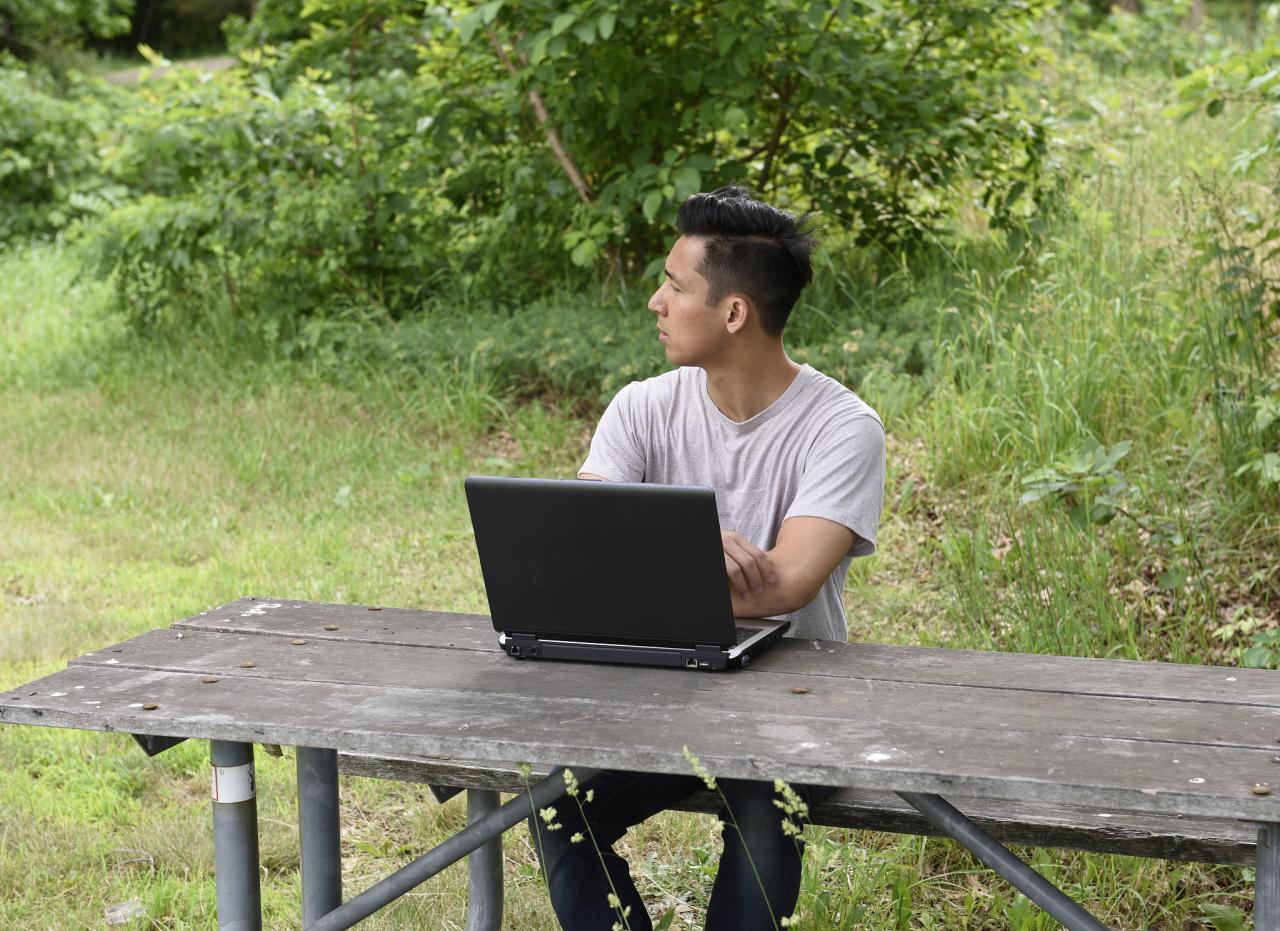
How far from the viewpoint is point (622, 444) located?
3.09 metres

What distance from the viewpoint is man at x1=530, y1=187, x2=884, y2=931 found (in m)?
2.61

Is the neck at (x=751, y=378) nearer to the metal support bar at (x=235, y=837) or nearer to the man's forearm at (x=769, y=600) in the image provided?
the man's forearm at (x=769, y=600)

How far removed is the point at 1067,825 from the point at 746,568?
2.34 ft

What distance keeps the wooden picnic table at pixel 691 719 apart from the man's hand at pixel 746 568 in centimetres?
13

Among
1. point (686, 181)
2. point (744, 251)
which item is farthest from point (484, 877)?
point (686, 181)

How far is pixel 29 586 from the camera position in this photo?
5875 millimetres

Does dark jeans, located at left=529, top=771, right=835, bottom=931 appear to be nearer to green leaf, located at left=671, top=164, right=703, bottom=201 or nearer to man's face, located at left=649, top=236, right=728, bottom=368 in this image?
man's face, located at left=649, top=236, right=728, bottom=368

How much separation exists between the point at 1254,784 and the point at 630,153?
19.9ft

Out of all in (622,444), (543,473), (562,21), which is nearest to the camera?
(622,444)

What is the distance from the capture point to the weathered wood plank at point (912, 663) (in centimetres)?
234

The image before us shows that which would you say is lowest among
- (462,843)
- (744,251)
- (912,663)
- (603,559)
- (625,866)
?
(625,866)

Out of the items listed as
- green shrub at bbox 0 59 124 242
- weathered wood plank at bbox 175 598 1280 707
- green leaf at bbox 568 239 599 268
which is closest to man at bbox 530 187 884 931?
weathered wood plank at bbox 175 598 1280 707

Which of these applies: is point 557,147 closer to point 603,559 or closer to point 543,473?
point 543,473

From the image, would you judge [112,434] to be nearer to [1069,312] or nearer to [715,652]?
[1069,312]
